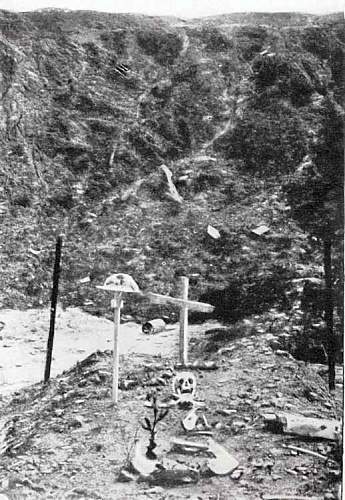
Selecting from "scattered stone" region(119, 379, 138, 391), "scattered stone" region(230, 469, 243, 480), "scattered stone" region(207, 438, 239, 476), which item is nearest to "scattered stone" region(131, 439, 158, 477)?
"scattered stone" region(207, 438, 239, 476)

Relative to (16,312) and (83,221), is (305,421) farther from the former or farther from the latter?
(83,221)

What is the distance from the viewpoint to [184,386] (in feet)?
23.0

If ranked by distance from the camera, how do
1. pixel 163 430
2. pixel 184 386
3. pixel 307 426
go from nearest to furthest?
pixel 307 426 < pixel 163 430 < pixel 184 386

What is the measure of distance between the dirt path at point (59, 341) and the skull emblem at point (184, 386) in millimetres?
996

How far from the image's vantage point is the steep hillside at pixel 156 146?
31.1 ft

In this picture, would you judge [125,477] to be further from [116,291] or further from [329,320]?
[329,320]

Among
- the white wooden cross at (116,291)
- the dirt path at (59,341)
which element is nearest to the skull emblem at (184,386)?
the white wooden cross at (116,291)

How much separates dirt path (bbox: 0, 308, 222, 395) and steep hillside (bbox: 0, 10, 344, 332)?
0.32 m

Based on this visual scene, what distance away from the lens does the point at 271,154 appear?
10938 millimetres

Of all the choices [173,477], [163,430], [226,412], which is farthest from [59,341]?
[173,477]

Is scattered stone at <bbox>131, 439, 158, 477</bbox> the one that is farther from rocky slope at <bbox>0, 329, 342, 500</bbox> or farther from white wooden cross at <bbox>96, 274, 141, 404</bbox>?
white wooden cross at <bbox>96, 274, 141, 404</bbox>

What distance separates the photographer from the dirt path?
808 cm

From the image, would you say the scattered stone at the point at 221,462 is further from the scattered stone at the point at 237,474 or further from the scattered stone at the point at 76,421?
the scattered stone at the point at 76,421

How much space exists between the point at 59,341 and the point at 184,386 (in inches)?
89.8
